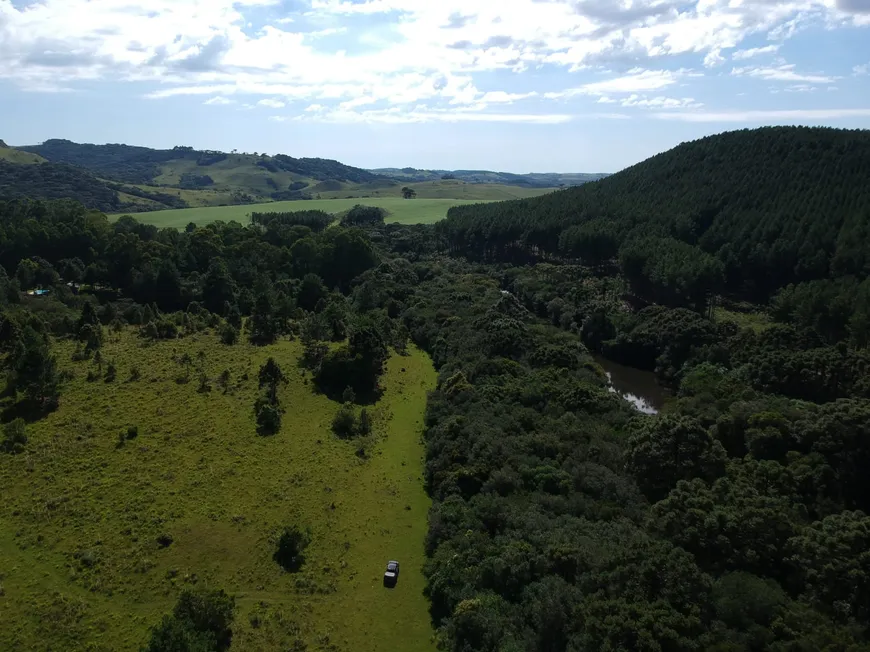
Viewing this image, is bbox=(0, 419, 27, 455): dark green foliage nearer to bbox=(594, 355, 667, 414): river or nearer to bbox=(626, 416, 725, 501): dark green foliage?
bbox=(626, 416, 725, 501): dark green foliage

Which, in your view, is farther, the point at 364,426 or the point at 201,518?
the point at 364,426

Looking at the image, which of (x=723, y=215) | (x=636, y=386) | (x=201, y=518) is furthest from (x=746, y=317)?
(x=201, y=518)

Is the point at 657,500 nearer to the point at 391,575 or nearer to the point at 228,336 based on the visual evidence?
the point at 391,575

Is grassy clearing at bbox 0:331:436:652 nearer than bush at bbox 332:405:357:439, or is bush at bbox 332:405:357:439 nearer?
grassy clearing at bbox 0:331:436:652

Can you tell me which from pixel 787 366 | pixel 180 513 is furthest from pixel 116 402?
pixel 787 366

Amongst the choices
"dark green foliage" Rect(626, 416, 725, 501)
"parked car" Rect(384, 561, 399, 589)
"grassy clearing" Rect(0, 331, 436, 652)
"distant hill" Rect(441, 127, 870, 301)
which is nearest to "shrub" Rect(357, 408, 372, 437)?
"grassy clearing" Rect(0, 331, 436, 652)

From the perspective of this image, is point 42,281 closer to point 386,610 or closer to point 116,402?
point 116,402
